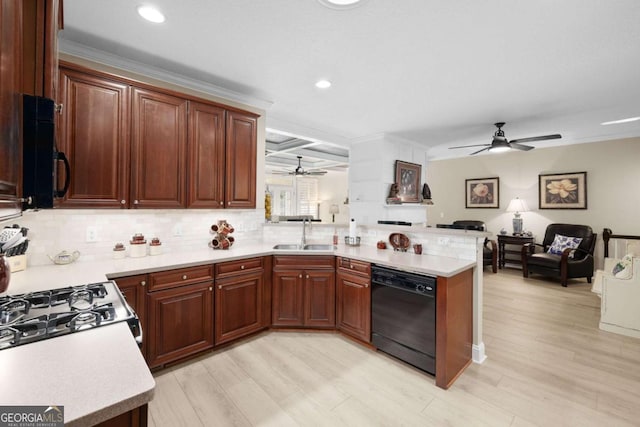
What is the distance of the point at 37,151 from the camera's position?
747mm

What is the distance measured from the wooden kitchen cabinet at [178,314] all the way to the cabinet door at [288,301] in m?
0.68

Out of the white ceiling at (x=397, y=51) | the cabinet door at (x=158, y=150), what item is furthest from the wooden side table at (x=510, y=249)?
the cabinet door at (x=158, y=150)

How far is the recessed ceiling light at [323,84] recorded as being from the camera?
3.00m

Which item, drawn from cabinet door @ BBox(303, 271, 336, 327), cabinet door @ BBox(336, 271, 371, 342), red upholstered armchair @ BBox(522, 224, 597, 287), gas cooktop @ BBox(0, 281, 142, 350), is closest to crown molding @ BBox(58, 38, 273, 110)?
gas cooktop @ BBox(0, 281, 142, 350)

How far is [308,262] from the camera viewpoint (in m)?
2.94

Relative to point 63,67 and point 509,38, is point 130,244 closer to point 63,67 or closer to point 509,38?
point 63,67

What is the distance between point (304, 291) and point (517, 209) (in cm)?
552

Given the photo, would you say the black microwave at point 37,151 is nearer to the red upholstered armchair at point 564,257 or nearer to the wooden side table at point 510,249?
the red upholstered armchair at point 564,257

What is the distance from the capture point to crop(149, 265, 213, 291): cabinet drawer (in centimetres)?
219

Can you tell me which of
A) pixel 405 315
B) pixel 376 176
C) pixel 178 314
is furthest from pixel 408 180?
pixel 178 314

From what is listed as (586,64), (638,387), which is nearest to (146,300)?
(638,387)

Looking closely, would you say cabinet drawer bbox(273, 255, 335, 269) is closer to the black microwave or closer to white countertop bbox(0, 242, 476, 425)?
white countertop bbox(0, 242, 476, 425)

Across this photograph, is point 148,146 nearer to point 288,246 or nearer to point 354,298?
point 288,246

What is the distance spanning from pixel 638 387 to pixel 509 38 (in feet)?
9.42
